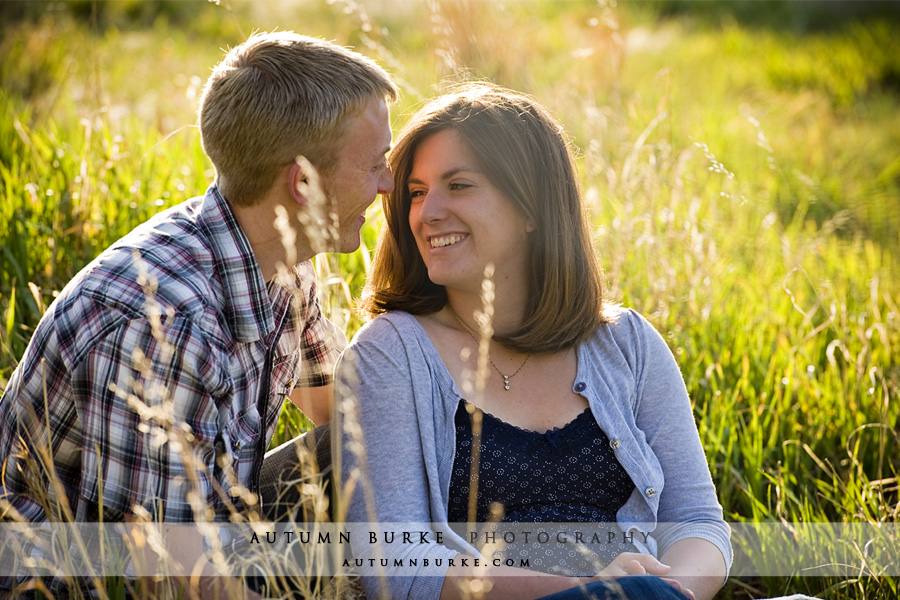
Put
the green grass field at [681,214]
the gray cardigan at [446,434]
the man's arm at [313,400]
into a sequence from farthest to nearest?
the green grass field at [681,214]
the man's arm at [313,400]
the gray cardigan at [446,434]

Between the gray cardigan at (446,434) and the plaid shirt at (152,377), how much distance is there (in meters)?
0.26

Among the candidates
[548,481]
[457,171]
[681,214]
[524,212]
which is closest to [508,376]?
[548,481]

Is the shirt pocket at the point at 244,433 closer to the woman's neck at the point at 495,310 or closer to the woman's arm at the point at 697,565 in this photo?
the woman's neck at the point at 495,310

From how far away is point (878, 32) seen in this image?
10.5 metres

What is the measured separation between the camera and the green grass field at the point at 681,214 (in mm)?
3109

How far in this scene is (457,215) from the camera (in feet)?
7.69

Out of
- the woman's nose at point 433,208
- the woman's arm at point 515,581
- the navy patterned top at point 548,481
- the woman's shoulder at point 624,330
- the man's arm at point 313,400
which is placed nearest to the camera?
the woman's arm at point 515,581

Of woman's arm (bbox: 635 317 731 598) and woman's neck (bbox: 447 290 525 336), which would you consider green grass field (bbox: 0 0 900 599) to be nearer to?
woman's neck (bbox: 447 290 525 336)

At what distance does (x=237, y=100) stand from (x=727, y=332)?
7.94 ft

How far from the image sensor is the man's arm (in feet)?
8.38

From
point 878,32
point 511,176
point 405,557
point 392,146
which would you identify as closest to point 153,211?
point 392,146

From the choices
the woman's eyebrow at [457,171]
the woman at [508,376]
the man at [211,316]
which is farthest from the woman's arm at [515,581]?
the woman's eyebrow at [457,171]

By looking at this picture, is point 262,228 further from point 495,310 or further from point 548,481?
point 548,481

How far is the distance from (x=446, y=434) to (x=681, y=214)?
2.53 metres
